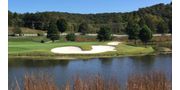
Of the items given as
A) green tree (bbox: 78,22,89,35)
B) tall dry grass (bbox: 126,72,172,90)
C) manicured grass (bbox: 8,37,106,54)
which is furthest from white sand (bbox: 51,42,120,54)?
tall dry grass (bbox: 126,72,172,90)

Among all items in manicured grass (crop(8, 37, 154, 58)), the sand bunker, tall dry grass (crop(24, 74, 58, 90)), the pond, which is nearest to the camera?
tall dry grass (crop(24, 74, 58, 90))

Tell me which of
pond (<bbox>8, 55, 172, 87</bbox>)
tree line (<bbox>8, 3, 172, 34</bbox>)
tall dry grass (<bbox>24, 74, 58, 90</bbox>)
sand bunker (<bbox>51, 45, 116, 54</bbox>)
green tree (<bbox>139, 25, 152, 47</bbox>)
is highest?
tree line (<bbox>8, 3, 172, 34</bbox>)

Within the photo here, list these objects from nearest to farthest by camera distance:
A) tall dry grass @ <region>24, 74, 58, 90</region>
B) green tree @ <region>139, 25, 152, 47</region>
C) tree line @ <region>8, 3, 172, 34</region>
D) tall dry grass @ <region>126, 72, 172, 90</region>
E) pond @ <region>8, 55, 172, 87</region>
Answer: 1. tall dry grass @ <region>24, 74, 58, 90</region>
2. tall dry grass @ <region>126, 72, 172, 90</region>
3. tree line @ <region>8, 3, 172, 34</region>
4. green tree @ <region>139, 25, 152, 47</region>
5. pond @ <region>8, 55, 172, 87</region>

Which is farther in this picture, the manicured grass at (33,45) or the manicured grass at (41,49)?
the manicured grass at (41,49)

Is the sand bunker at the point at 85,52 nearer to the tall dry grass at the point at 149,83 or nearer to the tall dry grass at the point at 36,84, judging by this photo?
the tall dry grass at the point at 149,83

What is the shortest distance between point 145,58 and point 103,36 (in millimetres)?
1914

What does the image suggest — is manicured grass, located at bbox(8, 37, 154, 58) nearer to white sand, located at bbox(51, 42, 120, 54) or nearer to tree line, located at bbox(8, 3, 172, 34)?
white sand, located at bbox(51, 42, 120, 54)

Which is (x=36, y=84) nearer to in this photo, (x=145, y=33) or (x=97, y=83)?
(x=97, y=83)

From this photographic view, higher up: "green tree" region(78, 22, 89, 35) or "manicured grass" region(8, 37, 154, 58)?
"green tree" region(78, 22, 89, 35)

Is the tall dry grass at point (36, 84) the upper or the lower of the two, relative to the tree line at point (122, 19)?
lower

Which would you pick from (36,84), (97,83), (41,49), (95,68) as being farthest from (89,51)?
(36,84)

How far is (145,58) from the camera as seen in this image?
21.9ft

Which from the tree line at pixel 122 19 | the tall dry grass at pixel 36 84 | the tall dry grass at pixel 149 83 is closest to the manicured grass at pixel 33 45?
the tree line at pixel 122 19
